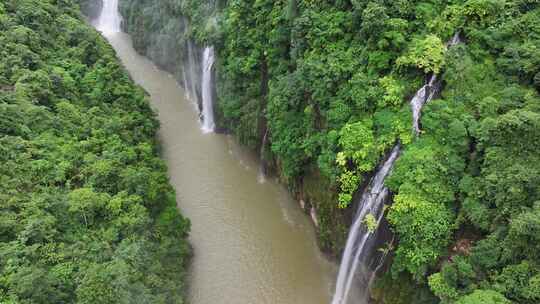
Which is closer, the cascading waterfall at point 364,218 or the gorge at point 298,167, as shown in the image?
the gorge at point 298,167

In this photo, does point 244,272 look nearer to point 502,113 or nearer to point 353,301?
point 353,301

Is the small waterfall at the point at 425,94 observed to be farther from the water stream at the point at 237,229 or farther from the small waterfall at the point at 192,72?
the small waterfall at the point at 192,72

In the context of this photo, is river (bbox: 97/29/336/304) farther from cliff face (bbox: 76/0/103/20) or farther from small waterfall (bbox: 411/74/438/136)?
cliff face (bbox: 76/0/103/20)

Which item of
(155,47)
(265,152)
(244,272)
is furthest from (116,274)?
(155,47)

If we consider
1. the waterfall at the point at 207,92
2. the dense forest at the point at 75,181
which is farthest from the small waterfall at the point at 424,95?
the waterfall at the point at 207,92

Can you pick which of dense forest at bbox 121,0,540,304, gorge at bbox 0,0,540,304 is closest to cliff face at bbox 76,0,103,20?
gorge at bbox 0,0,540,304

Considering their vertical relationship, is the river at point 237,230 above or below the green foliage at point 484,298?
below
